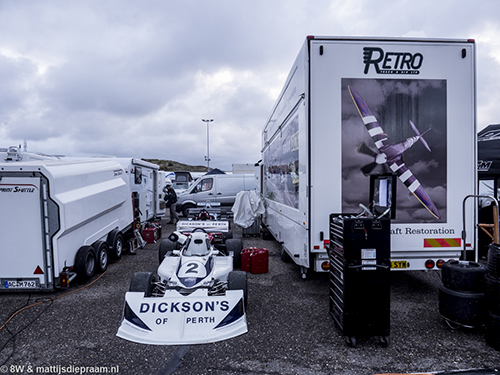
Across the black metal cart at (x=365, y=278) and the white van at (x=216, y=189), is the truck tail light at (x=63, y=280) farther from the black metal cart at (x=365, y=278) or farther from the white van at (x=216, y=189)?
the white van at (x=216, y=189)

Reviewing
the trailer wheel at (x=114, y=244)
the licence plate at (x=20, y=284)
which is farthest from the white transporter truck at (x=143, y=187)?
the licence plate at (x=20, y=284)

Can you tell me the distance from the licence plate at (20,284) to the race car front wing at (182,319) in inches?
88.4

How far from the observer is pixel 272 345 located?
11.6 feet

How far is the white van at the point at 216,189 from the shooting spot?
14500 millimetres

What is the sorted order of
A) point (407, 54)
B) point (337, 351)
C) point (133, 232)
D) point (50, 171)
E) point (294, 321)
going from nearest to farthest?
1. point (337, 351)
2. point (294, 321)
3. point (407, 54)
4. point (50, 171)
5. point (133, 232)

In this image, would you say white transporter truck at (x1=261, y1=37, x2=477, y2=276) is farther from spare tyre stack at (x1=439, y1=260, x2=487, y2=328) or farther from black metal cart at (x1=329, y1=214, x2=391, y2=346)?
black metal cart at (x1=329, y1=214, x2=391, y2=346)

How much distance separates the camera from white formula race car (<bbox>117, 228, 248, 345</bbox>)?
11.5 feet

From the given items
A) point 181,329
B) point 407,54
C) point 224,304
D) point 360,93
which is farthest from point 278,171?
point 181,329

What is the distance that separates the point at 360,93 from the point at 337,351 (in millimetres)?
3260

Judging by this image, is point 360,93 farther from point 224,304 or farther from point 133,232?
point 133,232

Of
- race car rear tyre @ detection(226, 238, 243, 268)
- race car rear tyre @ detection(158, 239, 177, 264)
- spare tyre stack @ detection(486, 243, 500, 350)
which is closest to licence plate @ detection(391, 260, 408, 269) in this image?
spare tyre stack @ detection(486, 243, 500, 350)

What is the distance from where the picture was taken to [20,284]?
4961mm

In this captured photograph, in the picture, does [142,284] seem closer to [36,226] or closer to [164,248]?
[36,226]

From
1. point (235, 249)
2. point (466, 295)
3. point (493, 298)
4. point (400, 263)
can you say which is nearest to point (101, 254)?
point (235, 249)
